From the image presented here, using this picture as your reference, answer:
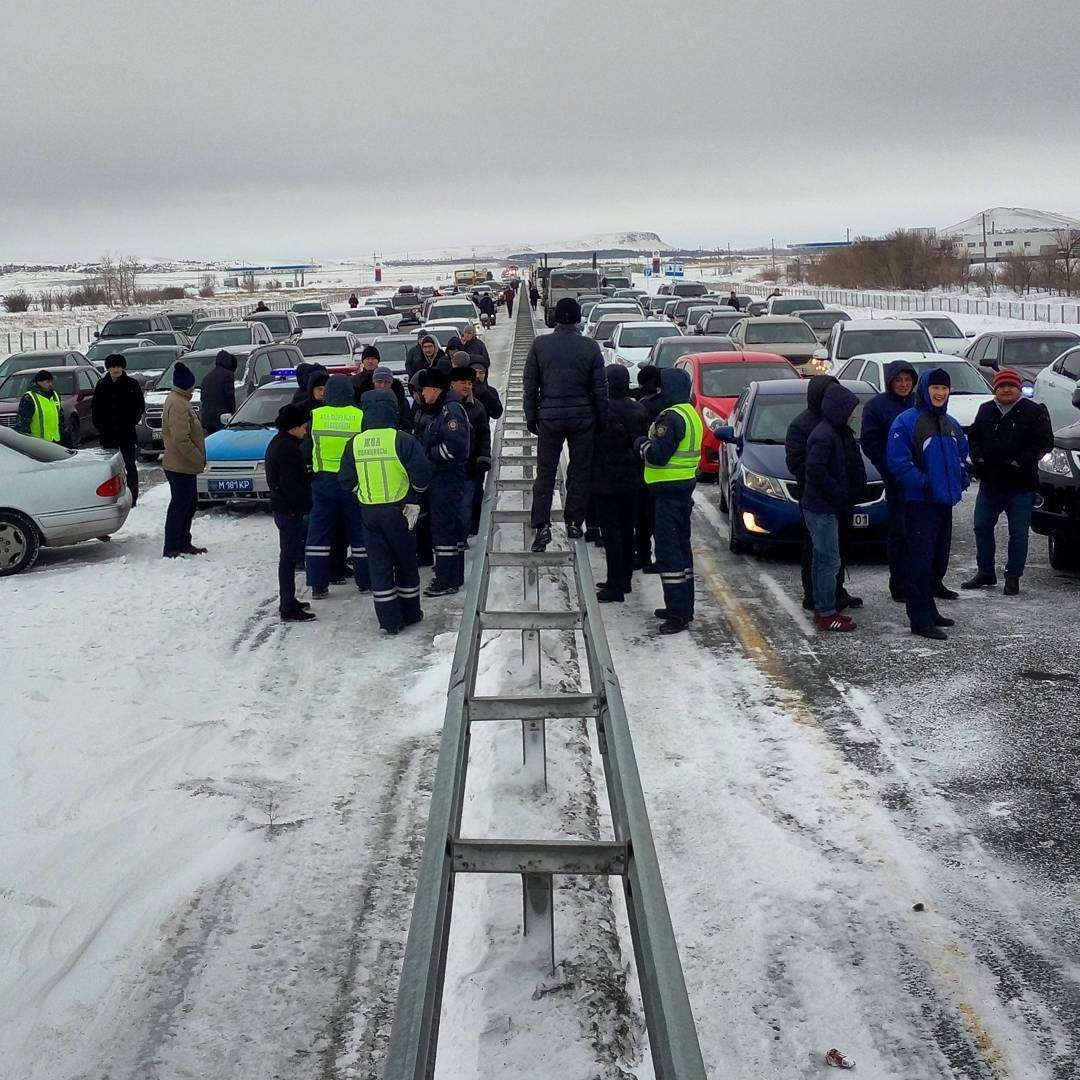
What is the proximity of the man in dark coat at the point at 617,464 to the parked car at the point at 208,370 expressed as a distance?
11.7 meters

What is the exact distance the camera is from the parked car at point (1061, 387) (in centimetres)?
1739

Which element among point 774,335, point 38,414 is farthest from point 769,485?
point 774,335

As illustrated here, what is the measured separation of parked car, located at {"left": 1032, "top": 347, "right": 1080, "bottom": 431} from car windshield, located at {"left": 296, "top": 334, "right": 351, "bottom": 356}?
13.5m

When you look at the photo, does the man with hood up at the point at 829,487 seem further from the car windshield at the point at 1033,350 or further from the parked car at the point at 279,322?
the parked car at the point at 279,322

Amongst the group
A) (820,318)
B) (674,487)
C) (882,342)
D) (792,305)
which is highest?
(792,305)

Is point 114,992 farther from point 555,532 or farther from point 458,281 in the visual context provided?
point 458,281

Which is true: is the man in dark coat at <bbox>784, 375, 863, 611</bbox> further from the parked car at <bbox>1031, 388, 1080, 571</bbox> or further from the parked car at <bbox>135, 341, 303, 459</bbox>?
the parked car at <bbox>135, 341, 303, 459</bbox>

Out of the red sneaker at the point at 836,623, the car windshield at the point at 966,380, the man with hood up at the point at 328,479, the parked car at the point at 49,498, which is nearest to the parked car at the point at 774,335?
the car windshield at the point at 966,380

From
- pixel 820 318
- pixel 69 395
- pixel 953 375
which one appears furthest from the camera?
pixel 820 318

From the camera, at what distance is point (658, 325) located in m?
27.6

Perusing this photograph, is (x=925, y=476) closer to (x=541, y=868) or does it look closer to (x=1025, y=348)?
(x=541, y=868)

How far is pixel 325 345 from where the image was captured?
26297 millimetres

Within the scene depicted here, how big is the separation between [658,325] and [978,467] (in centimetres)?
1704

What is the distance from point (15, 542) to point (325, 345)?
1380 cm
